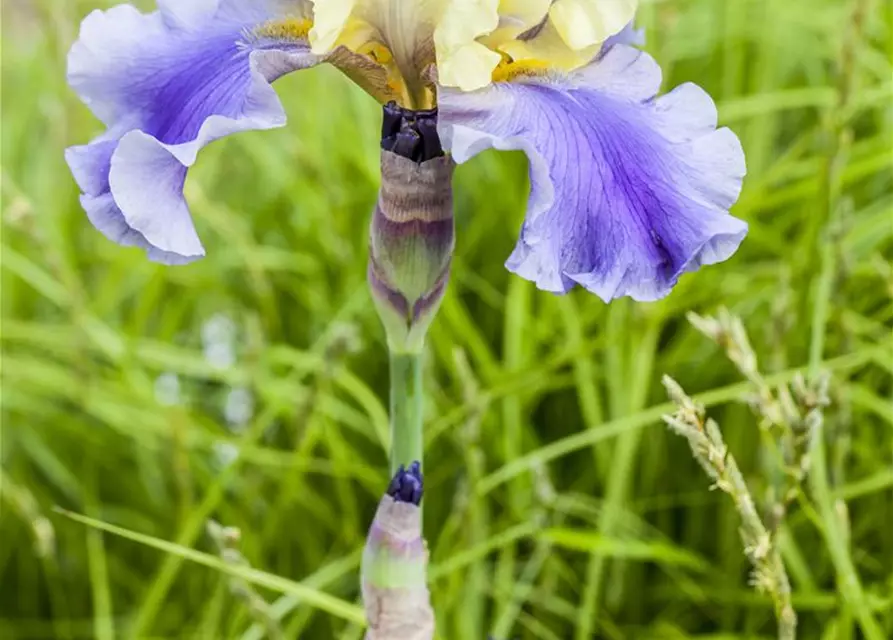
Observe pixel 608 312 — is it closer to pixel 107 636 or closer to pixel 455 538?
pixel 455 538

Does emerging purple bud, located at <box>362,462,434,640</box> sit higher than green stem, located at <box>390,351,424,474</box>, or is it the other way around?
green stem, located at <box>390,351,424,474</box>

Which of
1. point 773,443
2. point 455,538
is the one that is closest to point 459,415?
point 455,538

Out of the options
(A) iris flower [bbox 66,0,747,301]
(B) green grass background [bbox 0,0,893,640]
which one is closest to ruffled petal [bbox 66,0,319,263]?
(A) iris flower [bbox 66,0,747,301]

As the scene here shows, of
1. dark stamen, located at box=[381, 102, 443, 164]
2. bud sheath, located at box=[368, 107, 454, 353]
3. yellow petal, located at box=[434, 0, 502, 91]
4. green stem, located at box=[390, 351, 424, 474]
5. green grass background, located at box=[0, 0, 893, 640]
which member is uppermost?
yellow petal, located at box=[434, 0, 502, 91]

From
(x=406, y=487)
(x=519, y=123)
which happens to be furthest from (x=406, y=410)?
(x=519, y=123)

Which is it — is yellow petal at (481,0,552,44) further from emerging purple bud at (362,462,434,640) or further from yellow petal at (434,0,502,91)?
emerging purple bud at (362,462,434,640)

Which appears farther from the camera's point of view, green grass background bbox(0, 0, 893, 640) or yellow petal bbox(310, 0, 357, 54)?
green grass background bbox(0, 0, 893, 640)
